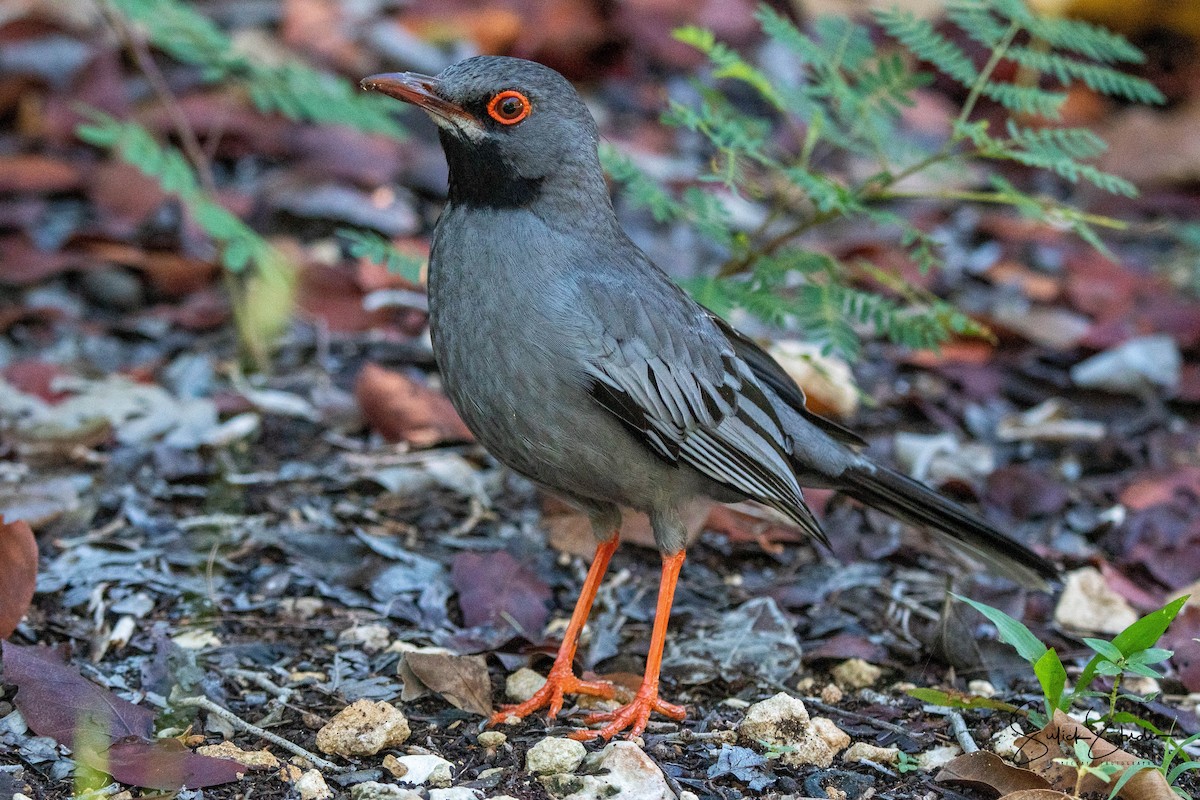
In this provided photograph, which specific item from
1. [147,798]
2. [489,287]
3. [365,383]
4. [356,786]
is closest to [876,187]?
[489,287]

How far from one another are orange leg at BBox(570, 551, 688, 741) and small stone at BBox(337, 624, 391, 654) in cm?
88

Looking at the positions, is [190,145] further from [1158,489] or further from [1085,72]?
[1158,489]

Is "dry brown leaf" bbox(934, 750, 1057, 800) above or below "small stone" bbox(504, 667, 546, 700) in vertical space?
above

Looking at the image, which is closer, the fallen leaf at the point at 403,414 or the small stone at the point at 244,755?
the small stone at the point at 244,755

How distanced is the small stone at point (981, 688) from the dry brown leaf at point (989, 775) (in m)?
0.78

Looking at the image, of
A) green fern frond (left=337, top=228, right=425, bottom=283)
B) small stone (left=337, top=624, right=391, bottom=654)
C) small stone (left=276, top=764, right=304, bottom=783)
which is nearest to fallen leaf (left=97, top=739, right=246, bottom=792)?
small stone (left=276, top=764, right=304, bottom=783)

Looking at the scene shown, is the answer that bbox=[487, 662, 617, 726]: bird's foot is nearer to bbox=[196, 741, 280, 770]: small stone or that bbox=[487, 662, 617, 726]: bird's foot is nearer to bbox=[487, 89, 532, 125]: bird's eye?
bbox=[196, 741, 280, 770]: small stone

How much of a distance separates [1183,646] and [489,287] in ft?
9.43

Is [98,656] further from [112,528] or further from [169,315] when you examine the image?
[169,315]

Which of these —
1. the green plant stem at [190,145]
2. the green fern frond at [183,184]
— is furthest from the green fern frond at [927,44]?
the green plant stem at [190,145]

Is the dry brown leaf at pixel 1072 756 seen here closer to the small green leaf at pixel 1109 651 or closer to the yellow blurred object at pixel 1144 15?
the small green leaf at pixel 1109 651

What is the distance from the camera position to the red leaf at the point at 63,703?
13.6 ft

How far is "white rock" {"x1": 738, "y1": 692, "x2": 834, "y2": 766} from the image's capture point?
171 inches

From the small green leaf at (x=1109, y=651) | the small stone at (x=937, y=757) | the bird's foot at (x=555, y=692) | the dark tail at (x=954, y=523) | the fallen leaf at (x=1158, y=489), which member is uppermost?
the small green leaf at (x=1109, y=651)
